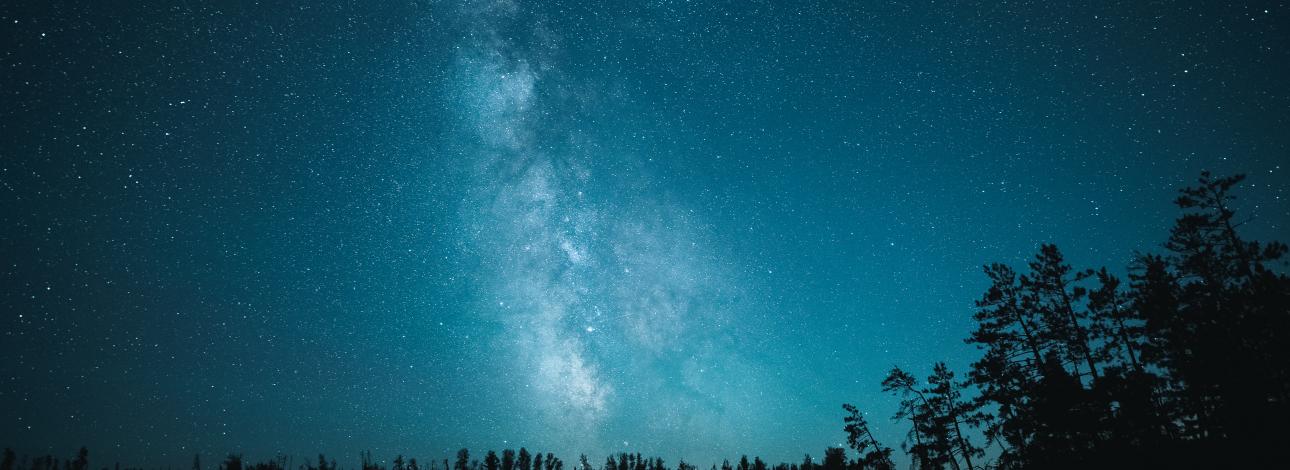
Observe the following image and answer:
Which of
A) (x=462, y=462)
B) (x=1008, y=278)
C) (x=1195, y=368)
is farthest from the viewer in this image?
(x=462, y=462)

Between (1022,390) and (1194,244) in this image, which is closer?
(1194,244)

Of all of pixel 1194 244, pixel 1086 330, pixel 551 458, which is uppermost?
pixel 1194 244

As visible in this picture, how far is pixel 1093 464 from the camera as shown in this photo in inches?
912

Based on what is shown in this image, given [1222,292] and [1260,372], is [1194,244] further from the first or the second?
[1260,372]

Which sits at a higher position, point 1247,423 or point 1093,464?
point 1247,423

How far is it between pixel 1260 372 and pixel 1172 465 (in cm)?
477

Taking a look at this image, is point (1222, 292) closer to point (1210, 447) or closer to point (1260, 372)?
point (1260, 372)

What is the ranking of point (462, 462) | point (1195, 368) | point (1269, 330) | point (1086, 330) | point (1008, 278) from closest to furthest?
1. point (1269, 330)
2. point (1195, 368)
3. point (1086, 330)
4. point (1008, 278)
5. point (462, 462)

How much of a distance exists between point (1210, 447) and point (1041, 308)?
757 cm

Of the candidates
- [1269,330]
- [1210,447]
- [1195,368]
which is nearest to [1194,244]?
[1269,330]

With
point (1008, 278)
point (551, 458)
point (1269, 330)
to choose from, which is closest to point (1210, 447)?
point (1269, 330)

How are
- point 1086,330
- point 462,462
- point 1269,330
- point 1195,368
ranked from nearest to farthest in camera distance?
point 1269,330 → point 1195,368 → point 1086,330 → point 462,462

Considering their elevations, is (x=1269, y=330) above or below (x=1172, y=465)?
above

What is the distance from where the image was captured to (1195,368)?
67.1 ft
